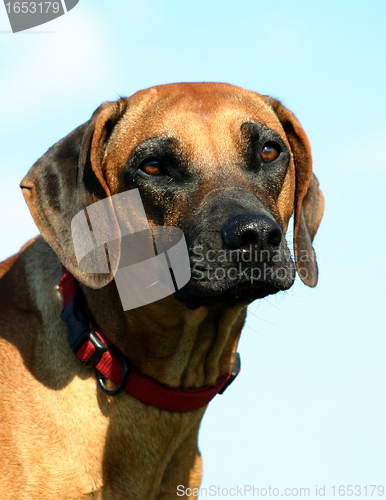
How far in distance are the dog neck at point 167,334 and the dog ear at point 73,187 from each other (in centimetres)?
31

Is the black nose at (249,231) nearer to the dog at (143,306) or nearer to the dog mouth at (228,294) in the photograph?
the dog at (143,306)

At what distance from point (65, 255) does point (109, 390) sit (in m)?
0.91

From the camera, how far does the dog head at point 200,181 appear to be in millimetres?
3438

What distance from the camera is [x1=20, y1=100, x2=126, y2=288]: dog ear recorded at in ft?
12.7

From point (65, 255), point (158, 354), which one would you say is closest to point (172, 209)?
point (65, 255)

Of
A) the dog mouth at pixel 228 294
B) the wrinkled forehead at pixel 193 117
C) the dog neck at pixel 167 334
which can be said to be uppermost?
the wrinkled forehead at pixel 193 117

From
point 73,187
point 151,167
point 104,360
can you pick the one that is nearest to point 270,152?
point 151,167

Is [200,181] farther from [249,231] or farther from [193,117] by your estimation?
[249,231]

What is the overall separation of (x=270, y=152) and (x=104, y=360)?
181cm

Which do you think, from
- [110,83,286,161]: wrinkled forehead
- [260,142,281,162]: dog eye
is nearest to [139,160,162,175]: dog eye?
[110,83,286,161]: wrinkled forehead

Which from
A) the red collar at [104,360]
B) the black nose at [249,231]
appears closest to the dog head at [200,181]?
the black nose at [249,231]

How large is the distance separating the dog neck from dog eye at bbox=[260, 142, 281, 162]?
1057mm

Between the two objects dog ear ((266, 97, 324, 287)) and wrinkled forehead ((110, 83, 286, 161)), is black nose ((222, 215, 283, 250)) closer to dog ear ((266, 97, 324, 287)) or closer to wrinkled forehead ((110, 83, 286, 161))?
wrinkled forehead ((110, 83, 286, 161))

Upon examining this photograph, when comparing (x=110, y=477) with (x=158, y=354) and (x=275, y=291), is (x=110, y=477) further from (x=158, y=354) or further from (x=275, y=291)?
(x=275, y=291)
